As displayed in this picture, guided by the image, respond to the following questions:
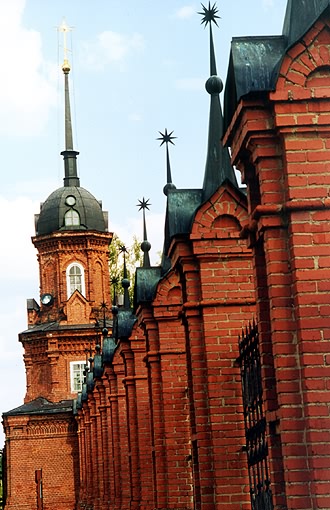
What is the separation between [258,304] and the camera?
290 inches

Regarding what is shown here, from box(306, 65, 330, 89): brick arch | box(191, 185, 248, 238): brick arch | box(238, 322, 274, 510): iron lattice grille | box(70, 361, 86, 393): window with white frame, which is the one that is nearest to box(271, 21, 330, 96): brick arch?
box(306, 65, 330, 89): brick arch

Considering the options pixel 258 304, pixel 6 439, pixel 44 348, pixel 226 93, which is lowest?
pixel 258 304

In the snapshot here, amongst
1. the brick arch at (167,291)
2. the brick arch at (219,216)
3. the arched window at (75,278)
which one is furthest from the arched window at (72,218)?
the brick arch at (219,216)

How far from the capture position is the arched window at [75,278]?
57.4 metres

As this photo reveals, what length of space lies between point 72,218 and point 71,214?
203mm

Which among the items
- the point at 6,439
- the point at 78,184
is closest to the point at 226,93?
the point at 6,439

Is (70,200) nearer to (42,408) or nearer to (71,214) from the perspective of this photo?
(71,214)

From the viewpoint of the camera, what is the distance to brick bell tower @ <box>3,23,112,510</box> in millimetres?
53250

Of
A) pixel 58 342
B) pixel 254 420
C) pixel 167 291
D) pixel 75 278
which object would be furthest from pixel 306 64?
pixel 75 278

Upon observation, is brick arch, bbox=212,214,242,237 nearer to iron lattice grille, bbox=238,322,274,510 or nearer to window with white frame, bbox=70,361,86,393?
iron lattice grille, bbox=238,322,274,510

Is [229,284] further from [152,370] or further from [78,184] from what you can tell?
[78,184]

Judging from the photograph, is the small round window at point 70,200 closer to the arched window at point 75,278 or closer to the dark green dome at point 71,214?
the dark green dome at point 71,214

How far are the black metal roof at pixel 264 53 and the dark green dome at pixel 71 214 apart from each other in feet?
166

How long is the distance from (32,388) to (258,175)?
2006 inches
